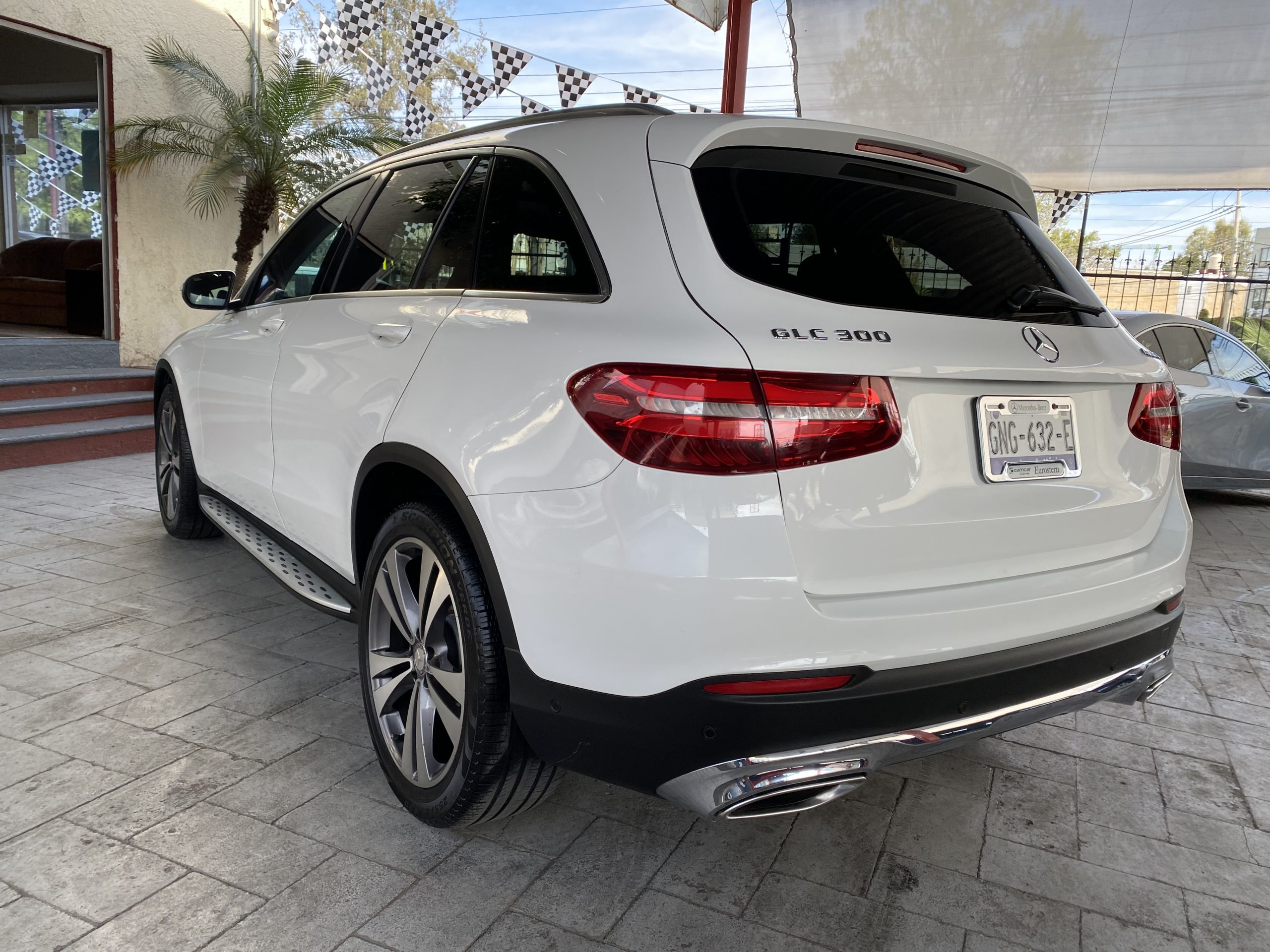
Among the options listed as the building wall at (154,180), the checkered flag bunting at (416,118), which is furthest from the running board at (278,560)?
the checkered flag bunting at (416,118)

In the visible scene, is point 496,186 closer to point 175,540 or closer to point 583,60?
point 175,540

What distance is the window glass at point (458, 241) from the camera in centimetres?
233

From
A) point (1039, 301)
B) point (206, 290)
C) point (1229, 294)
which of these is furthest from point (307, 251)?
point (1229, 294)

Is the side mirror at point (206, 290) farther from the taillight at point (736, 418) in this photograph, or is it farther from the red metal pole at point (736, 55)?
the red metal pole at point (736, 55)

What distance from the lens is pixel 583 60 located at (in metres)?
10.9

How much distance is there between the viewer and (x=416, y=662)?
7.59ft

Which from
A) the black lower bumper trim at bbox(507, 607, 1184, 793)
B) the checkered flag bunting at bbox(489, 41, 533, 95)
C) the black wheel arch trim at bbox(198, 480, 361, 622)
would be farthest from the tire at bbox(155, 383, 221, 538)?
the checkered flag bunting at bbox(489, 41, 533, 95)

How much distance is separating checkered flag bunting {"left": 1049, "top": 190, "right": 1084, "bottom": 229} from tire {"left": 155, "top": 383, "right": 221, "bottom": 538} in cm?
1065

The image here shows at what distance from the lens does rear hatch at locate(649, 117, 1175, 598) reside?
1.68 meters

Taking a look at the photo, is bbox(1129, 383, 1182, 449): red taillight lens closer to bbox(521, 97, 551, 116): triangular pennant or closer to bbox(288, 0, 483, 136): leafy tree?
bbox(288, 0, 483, 136): leafy tree

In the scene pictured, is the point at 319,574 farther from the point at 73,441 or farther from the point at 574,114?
the point at 73,441

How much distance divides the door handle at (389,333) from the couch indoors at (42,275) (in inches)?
A: 344

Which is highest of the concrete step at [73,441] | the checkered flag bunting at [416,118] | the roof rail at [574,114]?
the checkered flag bunting at [416,118]

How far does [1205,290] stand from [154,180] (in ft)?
49.4
